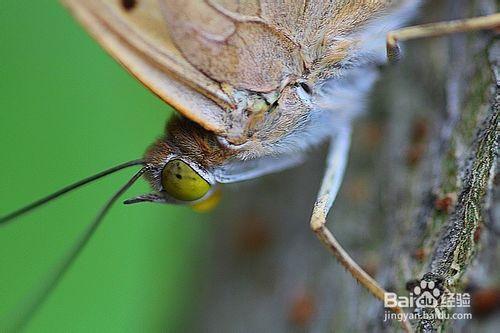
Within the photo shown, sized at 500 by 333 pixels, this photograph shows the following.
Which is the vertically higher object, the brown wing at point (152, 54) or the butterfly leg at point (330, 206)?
the brown wing at point (152, 54)

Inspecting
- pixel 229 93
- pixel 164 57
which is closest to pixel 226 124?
A: pixel 229 93

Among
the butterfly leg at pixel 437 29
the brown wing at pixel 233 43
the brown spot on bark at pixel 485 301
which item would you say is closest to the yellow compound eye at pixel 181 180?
the brown wing at pixel 233 43

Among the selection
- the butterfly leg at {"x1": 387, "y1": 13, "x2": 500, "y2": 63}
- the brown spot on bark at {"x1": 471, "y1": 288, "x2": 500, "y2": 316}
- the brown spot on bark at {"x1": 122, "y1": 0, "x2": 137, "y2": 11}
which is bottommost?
the brown spot on bark at {"x1": 471, "y1": 288, "x2": 500, "y2": 316}

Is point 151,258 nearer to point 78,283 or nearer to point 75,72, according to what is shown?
point 78,283

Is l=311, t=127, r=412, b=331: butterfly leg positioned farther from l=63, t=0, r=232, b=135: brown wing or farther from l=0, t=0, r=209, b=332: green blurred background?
l=0, t=0, r=209, b=332: green blurred background

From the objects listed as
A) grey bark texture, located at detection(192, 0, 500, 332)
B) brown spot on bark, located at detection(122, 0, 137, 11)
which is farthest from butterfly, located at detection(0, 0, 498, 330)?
grey bark texture, located at detection(192, 0, 500, 332)

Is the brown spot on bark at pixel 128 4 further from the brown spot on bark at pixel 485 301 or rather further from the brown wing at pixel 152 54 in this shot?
the brown spot on bark at pixel 485 301

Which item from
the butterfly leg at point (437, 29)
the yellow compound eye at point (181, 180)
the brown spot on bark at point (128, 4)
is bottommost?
the butterfly leg at point (437, 29)

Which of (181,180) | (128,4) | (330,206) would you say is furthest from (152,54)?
(330,206)
